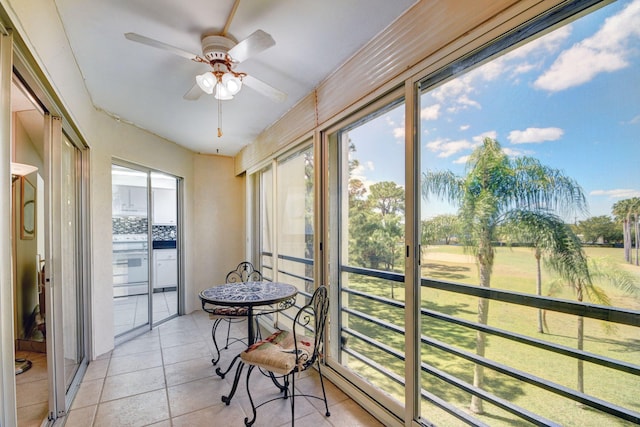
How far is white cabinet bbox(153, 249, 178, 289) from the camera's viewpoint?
4.64 meters

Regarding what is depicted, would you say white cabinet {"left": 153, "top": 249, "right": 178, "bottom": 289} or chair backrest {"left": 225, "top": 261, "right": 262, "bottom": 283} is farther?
white cabinet {"left": 153, "top": 249, "right": 178, "bottom": 289}

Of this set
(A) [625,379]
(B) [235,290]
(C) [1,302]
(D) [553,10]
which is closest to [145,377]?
(B) [235,290]

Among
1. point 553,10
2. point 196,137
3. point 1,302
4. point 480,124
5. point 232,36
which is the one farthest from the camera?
point 196,137

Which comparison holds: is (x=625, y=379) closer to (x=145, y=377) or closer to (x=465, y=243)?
(x=465, y=243)

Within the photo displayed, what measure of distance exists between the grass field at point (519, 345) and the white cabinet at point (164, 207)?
3542mm

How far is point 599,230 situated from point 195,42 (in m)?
2.42

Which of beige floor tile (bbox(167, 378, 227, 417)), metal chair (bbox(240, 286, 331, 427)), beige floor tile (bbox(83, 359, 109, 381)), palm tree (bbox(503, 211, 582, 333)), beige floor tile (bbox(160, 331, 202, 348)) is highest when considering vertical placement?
palm tree (bbox(503, 211, 582, 333))

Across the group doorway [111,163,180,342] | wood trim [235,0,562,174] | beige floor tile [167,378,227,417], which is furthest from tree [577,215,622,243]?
doorway [111,163,180,342]

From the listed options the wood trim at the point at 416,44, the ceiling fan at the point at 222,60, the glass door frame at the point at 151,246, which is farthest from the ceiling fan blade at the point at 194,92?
the glass door frame at the point at 151,246

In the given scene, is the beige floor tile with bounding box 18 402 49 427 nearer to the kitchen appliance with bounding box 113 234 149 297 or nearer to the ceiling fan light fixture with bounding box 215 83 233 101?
the kitchen appliance with bounding box 113 234 149 297

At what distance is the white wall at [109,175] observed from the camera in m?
1.53

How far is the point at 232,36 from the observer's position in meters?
1.83

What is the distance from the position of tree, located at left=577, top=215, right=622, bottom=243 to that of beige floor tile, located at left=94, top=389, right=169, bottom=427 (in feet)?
8.65

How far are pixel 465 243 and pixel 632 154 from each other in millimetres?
786
